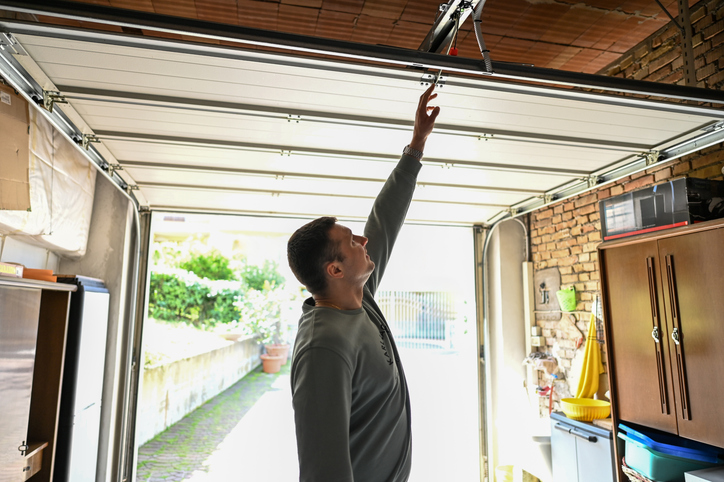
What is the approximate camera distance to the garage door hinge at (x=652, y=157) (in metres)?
3.39

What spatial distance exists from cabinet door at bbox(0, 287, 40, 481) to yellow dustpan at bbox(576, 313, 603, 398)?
424 centimetres

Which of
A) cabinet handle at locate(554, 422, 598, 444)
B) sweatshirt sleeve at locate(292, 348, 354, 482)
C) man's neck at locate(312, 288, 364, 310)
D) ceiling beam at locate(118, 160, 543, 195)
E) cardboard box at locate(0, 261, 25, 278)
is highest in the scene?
ceiling beam at locate(118, 160, 543, 195)

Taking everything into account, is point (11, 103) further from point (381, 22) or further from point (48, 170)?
point (381, 22)

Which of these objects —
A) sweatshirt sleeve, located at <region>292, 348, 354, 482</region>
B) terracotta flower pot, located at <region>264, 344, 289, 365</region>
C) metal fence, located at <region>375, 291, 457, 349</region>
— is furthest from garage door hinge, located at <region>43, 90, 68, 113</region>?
terracotta flower pot, located at <region>264, 344, 289, 365</region>

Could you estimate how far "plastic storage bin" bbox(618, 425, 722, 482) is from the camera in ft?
9.09

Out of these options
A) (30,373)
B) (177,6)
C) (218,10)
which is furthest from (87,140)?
(30,373)

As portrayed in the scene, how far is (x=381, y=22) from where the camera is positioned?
3.58 metres

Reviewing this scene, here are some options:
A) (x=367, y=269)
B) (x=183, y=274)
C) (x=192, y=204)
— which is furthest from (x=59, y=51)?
(x=183, y=274)

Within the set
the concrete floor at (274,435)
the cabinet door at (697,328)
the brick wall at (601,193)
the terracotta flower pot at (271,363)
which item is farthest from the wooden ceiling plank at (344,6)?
the terracotta flower pot at (271,363)

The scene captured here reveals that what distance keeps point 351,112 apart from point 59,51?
4.86 feet

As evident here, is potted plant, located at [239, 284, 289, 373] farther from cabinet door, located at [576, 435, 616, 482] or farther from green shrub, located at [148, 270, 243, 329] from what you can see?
cabinet door, located at [576, 435, 616, 482]

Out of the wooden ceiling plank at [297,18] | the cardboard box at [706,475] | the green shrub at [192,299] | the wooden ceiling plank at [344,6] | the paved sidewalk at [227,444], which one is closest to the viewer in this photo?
the cardboard box at [706,475]

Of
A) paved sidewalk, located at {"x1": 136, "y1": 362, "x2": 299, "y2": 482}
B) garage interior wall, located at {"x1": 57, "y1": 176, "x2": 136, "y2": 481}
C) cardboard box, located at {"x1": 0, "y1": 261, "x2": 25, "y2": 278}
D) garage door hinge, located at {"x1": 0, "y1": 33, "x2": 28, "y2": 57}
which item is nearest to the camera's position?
garage door hinge, located at {"x1": 0, "y1": 33, "x2": 28, "y2": 57}

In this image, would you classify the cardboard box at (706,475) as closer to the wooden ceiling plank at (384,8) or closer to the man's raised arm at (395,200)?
the man's raised arm at (395,200)
